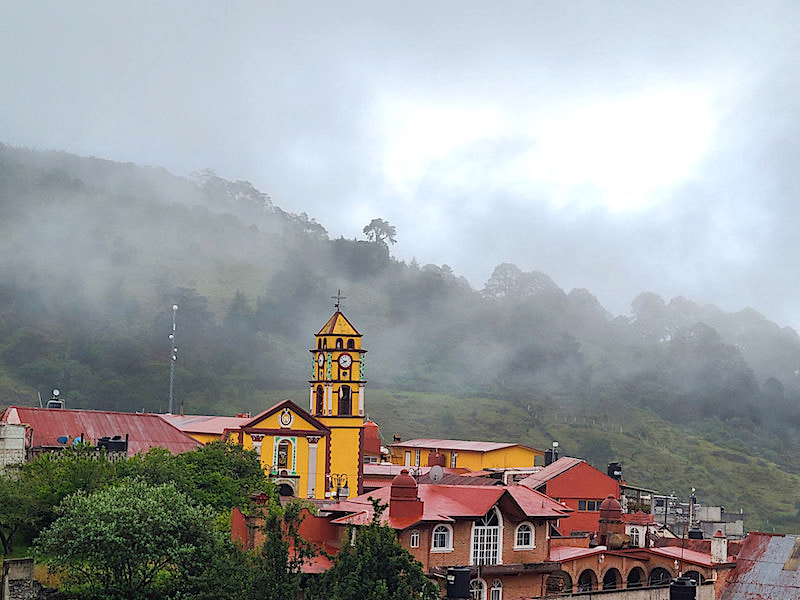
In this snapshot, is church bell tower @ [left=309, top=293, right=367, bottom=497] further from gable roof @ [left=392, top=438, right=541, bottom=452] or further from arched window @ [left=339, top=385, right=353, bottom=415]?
gable roof @ [left=392, top=438, right=541, bottom=452]

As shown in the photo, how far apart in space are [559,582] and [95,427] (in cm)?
2356

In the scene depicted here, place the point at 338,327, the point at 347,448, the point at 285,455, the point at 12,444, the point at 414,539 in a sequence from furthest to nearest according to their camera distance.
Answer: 1. the point at 338,327
2. the point at 347,448
3. the point at 285,455
4. the point at 12,444
5. the point at 414,539

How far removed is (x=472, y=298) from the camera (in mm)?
156125

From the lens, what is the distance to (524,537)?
32.7 m

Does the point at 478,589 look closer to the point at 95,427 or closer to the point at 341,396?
the point at 95,427

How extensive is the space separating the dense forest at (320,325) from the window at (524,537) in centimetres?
5967

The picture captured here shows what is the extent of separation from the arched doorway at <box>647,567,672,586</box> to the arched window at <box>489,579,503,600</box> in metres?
6.08

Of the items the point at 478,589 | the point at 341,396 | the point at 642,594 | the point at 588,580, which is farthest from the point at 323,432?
the point at 642,594

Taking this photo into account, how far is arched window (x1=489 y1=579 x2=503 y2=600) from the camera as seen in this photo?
31.7 metres

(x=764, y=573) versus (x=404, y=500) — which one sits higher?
(x=404, y=500)

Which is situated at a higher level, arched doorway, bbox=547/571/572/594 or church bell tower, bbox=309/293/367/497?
church bell tower, bbox=309/293/367/497

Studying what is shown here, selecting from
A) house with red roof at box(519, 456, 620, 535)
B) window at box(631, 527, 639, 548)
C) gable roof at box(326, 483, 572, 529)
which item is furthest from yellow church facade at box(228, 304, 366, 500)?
gable roof at box(326, 483, 572, 529)

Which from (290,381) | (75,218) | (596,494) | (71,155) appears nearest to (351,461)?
(596,494)

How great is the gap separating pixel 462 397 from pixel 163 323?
34.9 meters
